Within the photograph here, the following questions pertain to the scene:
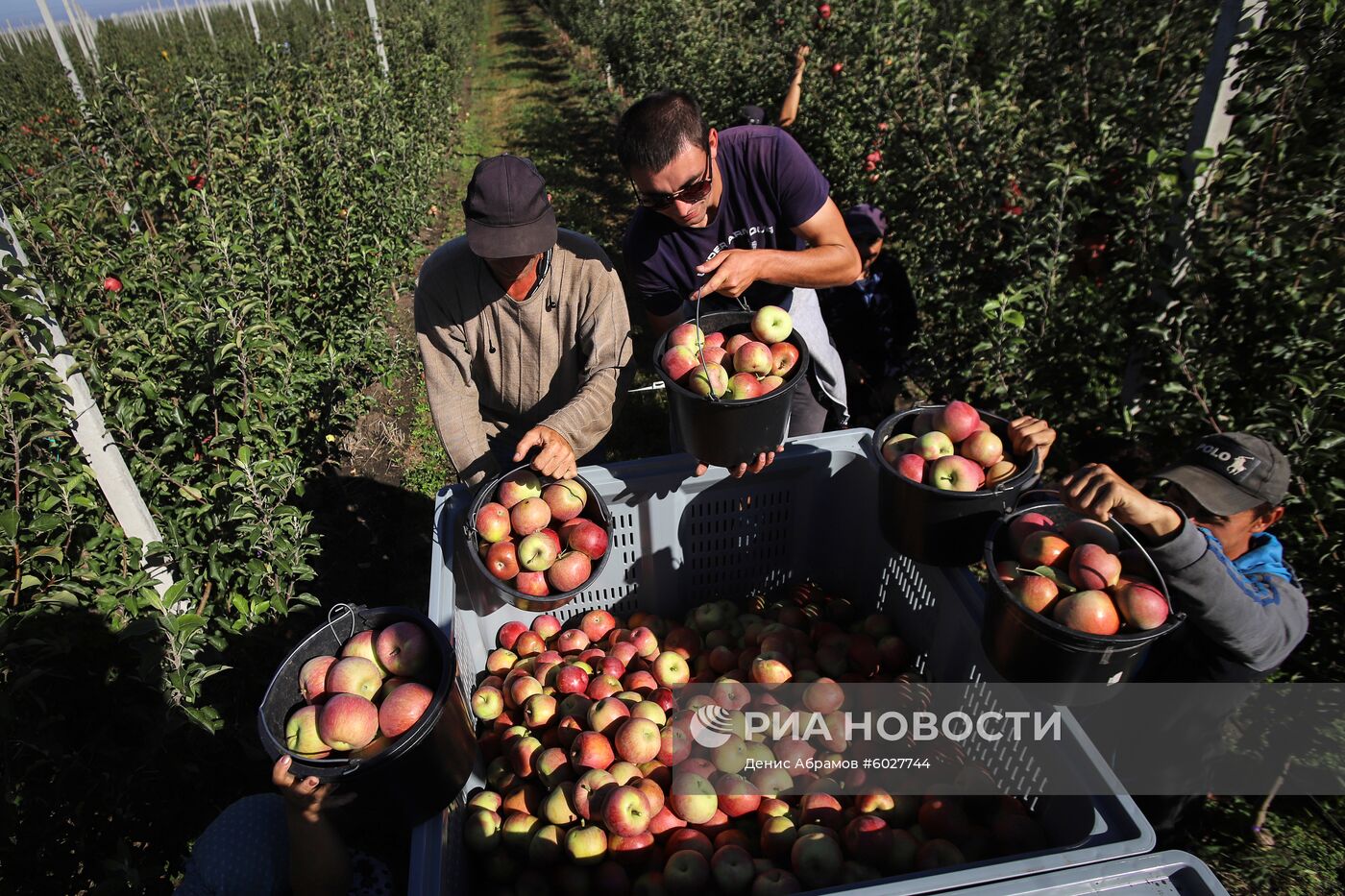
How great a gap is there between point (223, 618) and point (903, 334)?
3.21 m

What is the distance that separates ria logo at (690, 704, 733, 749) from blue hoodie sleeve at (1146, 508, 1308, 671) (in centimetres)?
114

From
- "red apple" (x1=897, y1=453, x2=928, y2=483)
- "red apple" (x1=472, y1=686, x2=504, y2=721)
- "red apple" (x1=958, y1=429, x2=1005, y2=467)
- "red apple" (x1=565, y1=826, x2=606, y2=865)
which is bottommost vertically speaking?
"red apple" (x1=472, y1=686, x2=504, y2=721)

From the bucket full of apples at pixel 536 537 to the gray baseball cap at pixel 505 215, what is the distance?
636 millimetres

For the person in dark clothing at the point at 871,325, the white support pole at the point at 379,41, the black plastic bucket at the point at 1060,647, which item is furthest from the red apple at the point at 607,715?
the white support pole at the point at 379,41

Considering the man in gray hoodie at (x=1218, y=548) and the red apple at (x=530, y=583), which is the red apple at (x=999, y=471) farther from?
the red apple at (x=530, y=583)

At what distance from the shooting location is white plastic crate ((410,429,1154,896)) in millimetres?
1928

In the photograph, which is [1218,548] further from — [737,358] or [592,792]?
[592,792]

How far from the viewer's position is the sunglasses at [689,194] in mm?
2254

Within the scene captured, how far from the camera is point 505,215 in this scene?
2092 mm

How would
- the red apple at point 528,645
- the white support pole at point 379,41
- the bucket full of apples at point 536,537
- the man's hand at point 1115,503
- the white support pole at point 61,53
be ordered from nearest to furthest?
the man's hand at point 1115,503 → the bucket full of apples at point 536,537 → the red apple at point 528,645 → the white support pole at point 61,53 → the white support pole at point 379,41

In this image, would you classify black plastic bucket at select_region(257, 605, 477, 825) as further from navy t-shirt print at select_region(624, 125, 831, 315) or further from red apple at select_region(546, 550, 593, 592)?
navy t-shirt print at select_region(624, 125, 831, 315)

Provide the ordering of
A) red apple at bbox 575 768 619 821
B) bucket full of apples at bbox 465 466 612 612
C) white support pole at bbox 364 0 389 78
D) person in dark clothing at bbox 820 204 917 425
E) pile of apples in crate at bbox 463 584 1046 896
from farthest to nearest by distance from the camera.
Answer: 1. white support pole at bbox 364 0 389 78
2. person in dark clothing at bbox 820 204 917 425
3. bucket full of apples at bbox 465 466 612 612
4. red apple at bbox 575 768 619 821
5. pile of apples in crate at bbox 463 584 1046 896

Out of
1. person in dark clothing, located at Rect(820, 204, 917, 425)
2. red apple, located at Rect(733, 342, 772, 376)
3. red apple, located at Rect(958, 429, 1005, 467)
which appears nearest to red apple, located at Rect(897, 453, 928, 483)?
red apple, located at Rect(958, 429, 1005, 467)

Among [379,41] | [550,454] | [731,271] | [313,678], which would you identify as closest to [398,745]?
[313,678]
